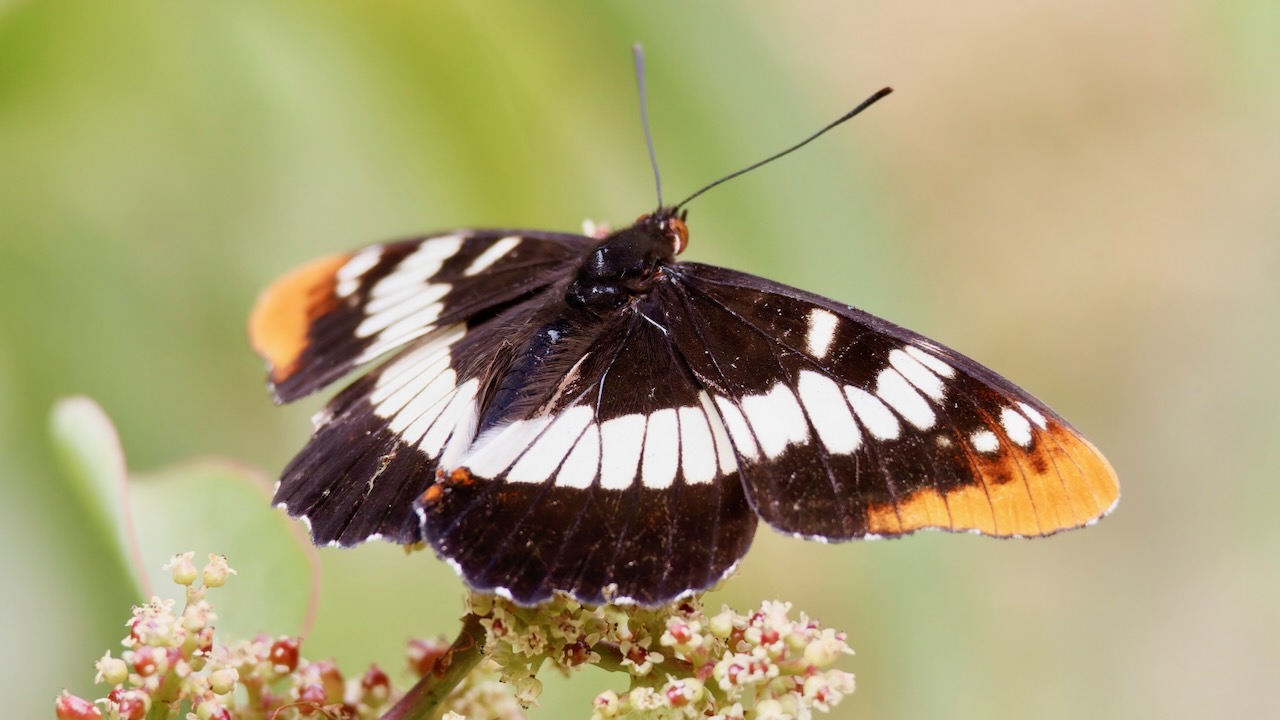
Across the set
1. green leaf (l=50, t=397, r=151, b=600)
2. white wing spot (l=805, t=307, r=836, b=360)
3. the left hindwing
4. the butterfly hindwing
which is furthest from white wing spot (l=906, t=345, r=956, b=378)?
green leaf (l=50, t=397, r=151, b=600)

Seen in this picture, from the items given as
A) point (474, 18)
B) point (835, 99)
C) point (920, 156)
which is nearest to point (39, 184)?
point (474, 18)

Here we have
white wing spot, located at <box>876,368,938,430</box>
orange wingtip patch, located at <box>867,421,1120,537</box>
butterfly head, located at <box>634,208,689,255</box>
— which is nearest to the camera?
orange wingtip patch, located at <box>867,421,1120,537</box>

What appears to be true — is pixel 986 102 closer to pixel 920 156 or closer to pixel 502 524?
pixel 920 156

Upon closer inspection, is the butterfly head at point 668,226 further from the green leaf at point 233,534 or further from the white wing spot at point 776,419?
the green leaf at point 233,534

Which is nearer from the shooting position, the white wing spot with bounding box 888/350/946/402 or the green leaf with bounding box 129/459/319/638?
the white wing spot with bounding box 888/350/946/402

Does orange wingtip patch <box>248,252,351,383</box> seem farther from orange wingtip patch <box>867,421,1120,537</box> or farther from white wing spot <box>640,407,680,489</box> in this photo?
orange wingtip patch <box>867,421,1120,537</box>

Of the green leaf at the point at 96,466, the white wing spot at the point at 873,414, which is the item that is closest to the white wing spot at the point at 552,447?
the white wing spot at the point at 873,414
